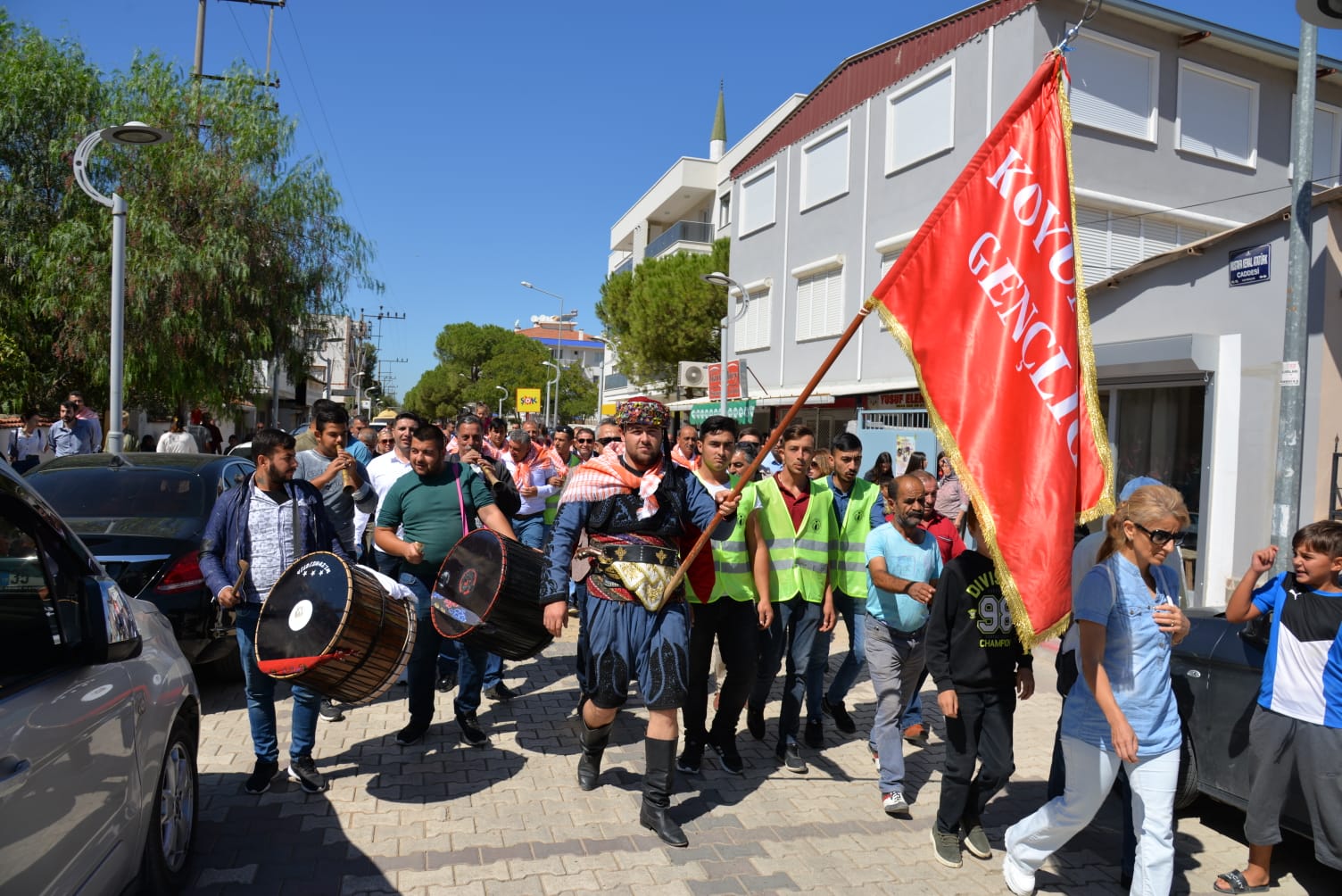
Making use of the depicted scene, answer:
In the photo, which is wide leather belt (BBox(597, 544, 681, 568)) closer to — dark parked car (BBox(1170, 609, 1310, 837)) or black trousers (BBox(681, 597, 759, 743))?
black trousers (BBox(681, 597, 759, 743))

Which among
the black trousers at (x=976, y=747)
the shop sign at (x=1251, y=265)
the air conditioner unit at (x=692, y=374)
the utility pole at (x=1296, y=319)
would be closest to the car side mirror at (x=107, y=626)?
the black trousers at (x=976, y=747)

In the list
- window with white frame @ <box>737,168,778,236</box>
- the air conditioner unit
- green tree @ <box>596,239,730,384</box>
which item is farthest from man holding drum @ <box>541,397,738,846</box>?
green tree @ <box>596,239,730,384</box>

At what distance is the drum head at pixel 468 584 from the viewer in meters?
5.05

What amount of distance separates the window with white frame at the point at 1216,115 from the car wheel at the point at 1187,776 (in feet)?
53.1

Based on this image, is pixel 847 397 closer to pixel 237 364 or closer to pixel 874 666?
pixel 237 364

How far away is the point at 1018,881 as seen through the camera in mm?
3965

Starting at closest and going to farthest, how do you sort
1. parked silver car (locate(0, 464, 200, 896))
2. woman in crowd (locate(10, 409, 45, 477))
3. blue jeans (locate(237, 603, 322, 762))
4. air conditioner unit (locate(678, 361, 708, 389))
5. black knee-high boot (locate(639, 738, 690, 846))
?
parked silver car (locate(0, 464, 200, 896)) < black knee-high boot (locate(639, 738, 690, 846)) < blue jeans (locate(237, 603, 322, 762)) < woman in crowd (locate(10, 409, 45, 477)) < air conditioner unit (locate(678, 361, 708, 389))

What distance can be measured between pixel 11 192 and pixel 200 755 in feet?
62.1

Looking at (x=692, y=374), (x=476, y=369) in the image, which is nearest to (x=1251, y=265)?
(x=692, y=374)

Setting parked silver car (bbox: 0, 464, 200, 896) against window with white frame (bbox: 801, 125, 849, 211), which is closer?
parked silver car (bbox: 0, 464, 200, 896)

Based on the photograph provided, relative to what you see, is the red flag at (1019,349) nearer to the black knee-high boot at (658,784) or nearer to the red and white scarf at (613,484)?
the red and white scarf at (613,484)

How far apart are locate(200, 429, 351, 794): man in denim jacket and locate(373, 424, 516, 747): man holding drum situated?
673mm

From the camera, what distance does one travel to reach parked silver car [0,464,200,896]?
2422 millimetres

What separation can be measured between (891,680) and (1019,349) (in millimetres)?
2116
